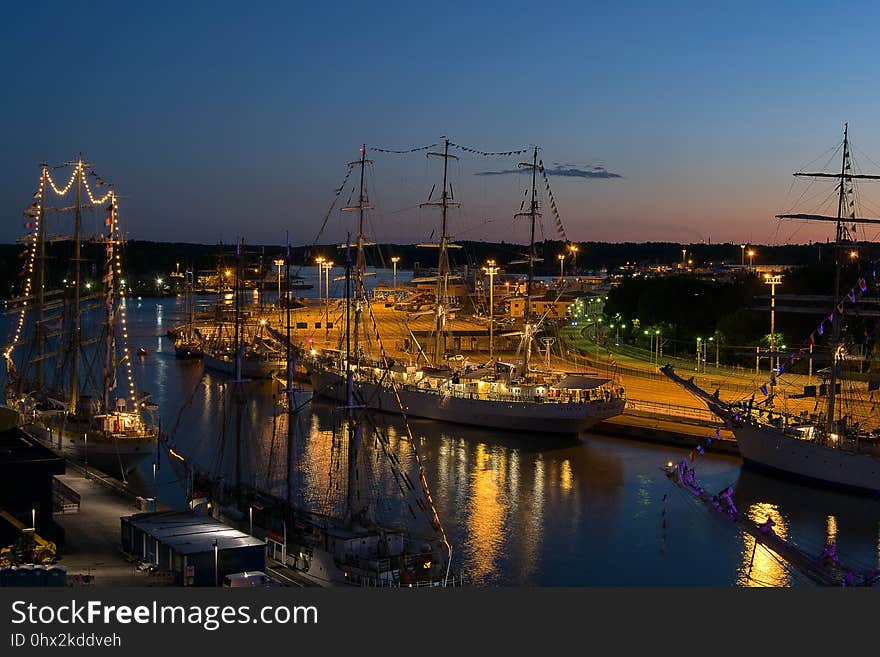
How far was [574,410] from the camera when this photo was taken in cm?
3009

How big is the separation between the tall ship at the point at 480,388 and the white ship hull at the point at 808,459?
5168mm

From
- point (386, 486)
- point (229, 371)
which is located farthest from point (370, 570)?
point (229, 371)

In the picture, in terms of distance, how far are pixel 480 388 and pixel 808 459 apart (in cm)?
1143

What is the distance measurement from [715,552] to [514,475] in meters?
7.53

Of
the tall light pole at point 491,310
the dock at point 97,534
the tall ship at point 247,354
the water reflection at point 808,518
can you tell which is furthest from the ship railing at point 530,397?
the dock at point 97,534

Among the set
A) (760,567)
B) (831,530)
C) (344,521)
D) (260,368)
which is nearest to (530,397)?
(831,530)

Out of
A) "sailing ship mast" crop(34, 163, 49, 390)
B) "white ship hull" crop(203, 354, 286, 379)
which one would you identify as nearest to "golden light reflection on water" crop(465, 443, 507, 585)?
"sailing ship mast" crop(34, 163, 49, 390)

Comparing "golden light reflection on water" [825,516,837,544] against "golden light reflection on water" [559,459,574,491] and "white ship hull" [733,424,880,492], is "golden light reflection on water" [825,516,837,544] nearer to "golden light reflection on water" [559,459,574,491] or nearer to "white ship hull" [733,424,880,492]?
"white ship hull" [733,424,880,492]

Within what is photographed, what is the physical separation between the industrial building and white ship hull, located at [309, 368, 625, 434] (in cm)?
1355

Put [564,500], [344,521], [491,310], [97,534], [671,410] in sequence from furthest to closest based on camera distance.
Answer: [491,310]
[671,410]
[564,500]
[344,521]
[97,534]

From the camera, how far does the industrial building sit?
43.8ft

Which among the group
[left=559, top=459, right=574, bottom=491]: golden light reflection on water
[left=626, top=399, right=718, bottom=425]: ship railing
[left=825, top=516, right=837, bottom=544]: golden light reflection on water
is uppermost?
[left=626, top=399, right=718, bottom=425]: ship railing

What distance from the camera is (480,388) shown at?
108 ft

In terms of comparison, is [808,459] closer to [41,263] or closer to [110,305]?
[110,305]
